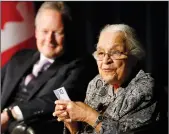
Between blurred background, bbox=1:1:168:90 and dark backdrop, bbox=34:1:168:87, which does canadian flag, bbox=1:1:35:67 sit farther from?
dark backdrop, bbox=34:1:168:87

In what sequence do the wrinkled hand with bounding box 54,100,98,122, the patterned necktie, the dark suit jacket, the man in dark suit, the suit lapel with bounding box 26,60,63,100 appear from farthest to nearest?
the patterned necktie
the suit lapel with bounding box 26,60,63,100
the man in dark suit
the dark suit jacket
the wrinkled hand with bounding box 54,100,98,122

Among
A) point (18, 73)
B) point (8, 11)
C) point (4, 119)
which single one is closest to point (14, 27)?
point (8, 11)

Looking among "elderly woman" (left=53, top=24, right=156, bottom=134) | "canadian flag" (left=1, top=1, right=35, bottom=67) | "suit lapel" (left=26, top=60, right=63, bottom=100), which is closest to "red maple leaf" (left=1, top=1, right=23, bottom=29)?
"canadian flag" (left=1, top=1, right=35, bottom=67)

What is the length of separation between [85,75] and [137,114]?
967mm

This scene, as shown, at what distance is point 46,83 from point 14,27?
85 cm

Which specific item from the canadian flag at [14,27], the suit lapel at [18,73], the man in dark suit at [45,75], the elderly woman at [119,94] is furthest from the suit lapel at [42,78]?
the elderly woman at [119,94]

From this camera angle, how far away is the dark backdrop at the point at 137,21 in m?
4.57

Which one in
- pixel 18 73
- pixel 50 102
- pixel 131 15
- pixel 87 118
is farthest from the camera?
pixel 131 15

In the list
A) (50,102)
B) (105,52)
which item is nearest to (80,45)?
(50,102)

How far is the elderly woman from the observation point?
7.48 feet

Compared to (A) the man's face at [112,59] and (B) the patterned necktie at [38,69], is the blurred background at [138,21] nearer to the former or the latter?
(B) the patterned necktie at [38,69]

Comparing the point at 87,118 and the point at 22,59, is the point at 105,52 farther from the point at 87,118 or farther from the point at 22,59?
the point at 22,59

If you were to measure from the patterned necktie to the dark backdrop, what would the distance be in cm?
116

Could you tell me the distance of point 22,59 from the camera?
11.7 feet
